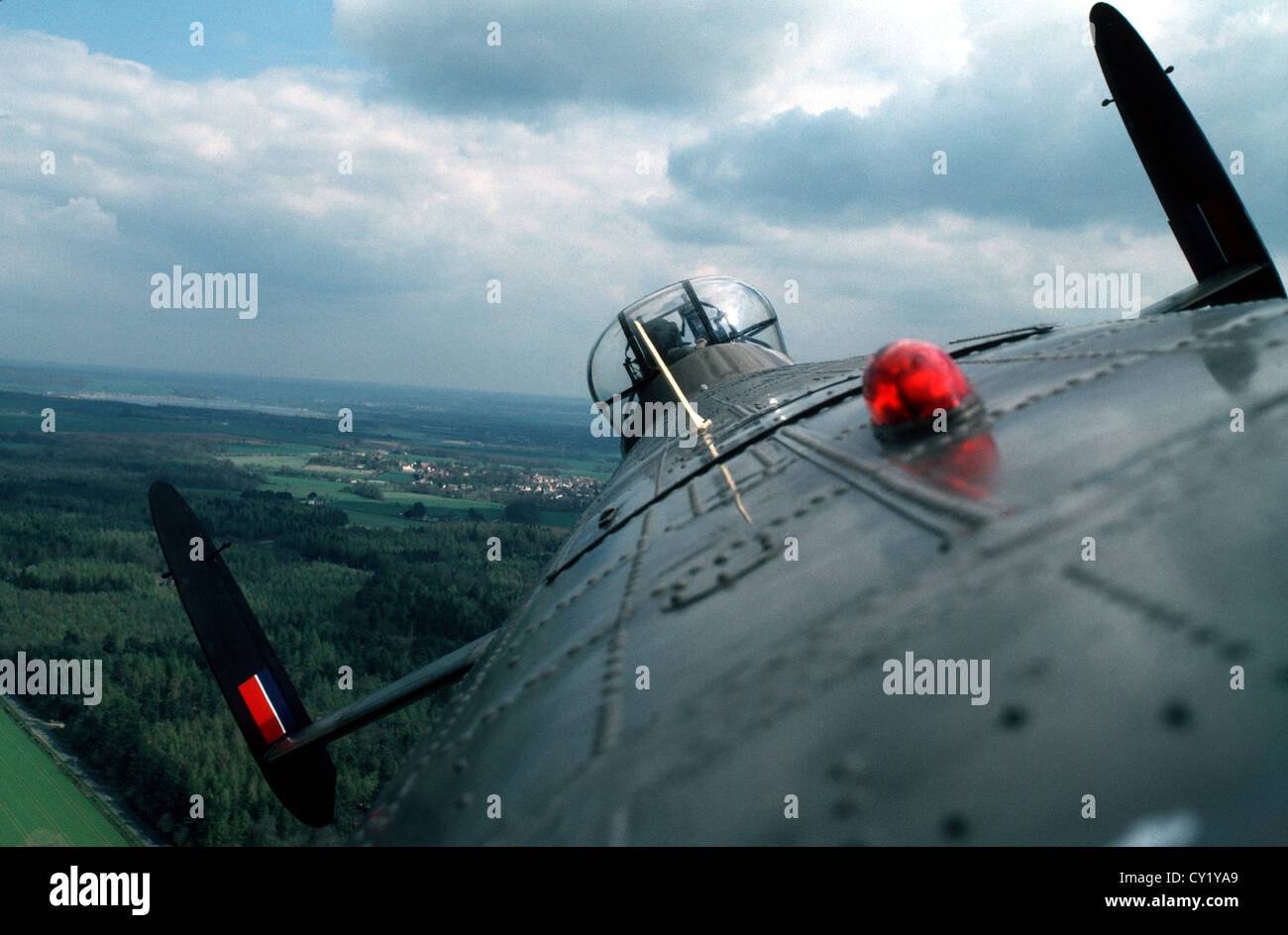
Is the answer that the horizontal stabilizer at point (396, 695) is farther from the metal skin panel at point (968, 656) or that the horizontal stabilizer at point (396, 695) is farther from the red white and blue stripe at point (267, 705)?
the metal skin panel at point (968, 656)

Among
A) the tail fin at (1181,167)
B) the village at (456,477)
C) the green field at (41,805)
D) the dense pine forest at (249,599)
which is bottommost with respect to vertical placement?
the green field at (41,805)

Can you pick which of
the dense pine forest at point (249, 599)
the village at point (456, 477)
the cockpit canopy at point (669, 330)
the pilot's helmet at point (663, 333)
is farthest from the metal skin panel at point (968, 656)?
the village at point (456, 477)

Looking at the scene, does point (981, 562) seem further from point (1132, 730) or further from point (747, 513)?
point (747, 513)

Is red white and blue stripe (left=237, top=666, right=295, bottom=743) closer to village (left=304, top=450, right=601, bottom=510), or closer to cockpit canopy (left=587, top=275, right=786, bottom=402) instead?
cockpit canopy (left=587, top=275, right=786, bottom=402)

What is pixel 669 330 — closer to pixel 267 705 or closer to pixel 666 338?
pixel 666 338

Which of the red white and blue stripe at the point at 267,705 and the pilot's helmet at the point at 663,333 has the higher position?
the pilot's helmet at the point at 663,333

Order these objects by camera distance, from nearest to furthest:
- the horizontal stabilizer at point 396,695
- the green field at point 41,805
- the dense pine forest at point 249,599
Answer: the horizontal stabilizer at point 396,695, the green field at point 41,805, the dense pine forest at point 249,599

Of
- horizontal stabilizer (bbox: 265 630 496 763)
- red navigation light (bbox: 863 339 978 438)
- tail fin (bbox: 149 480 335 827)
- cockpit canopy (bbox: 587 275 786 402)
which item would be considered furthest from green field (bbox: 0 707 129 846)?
red navigation light (bbox: 863 339 978 438)

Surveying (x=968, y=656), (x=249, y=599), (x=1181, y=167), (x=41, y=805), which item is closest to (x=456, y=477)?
(x=249, y=599)
